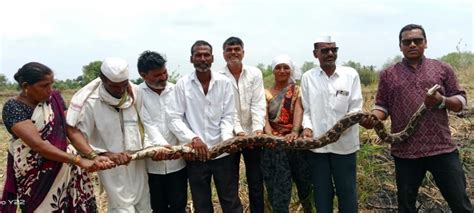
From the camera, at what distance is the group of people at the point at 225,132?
4160 mm

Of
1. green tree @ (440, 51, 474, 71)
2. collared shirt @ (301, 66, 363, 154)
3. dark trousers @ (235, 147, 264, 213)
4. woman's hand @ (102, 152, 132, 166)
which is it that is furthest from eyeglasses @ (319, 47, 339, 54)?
green tree @ (440, 51, 474, 71)

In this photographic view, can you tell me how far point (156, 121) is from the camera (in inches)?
185

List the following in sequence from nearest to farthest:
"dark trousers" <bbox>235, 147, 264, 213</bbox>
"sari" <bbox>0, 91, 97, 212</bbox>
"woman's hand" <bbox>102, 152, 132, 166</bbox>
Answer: "sari" <bbox>0, 91, 97, 212</bbox>
"woman's hand" <bbox>102, 152, 132, 166</bbox>
"dark trousers" <bbox>235, 147, 264, 213</bbox>

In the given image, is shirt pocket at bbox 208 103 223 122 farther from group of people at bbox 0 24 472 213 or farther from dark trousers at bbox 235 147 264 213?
dark trousers at bbox 235 147 264 213

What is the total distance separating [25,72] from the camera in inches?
152

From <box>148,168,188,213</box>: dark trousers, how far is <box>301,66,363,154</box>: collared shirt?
1.39 m

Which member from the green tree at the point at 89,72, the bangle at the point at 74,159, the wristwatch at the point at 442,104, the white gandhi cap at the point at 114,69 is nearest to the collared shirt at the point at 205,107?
the white gandhi cap at the point at 114,69

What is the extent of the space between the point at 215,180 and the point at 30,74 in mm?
2020

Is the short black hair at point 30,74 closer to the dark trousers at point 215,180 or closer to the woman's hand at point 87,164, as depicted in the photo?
the woman's hand at point 87,164

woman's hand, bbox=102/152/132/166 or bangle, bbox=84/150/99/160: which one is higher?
bangle, bbox=84/150/99/160

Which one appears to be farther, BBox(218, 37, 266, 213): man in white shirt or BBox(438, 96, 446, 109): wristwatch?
BBox(218, 37, 266, 213): man in white shirt

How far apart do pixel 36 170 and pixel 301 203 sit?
2766 mm

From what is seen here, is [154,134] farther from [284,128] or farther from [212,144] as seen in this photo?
[284,128]

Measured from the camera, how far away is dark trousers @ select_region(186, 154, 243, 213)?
467 centimetres
